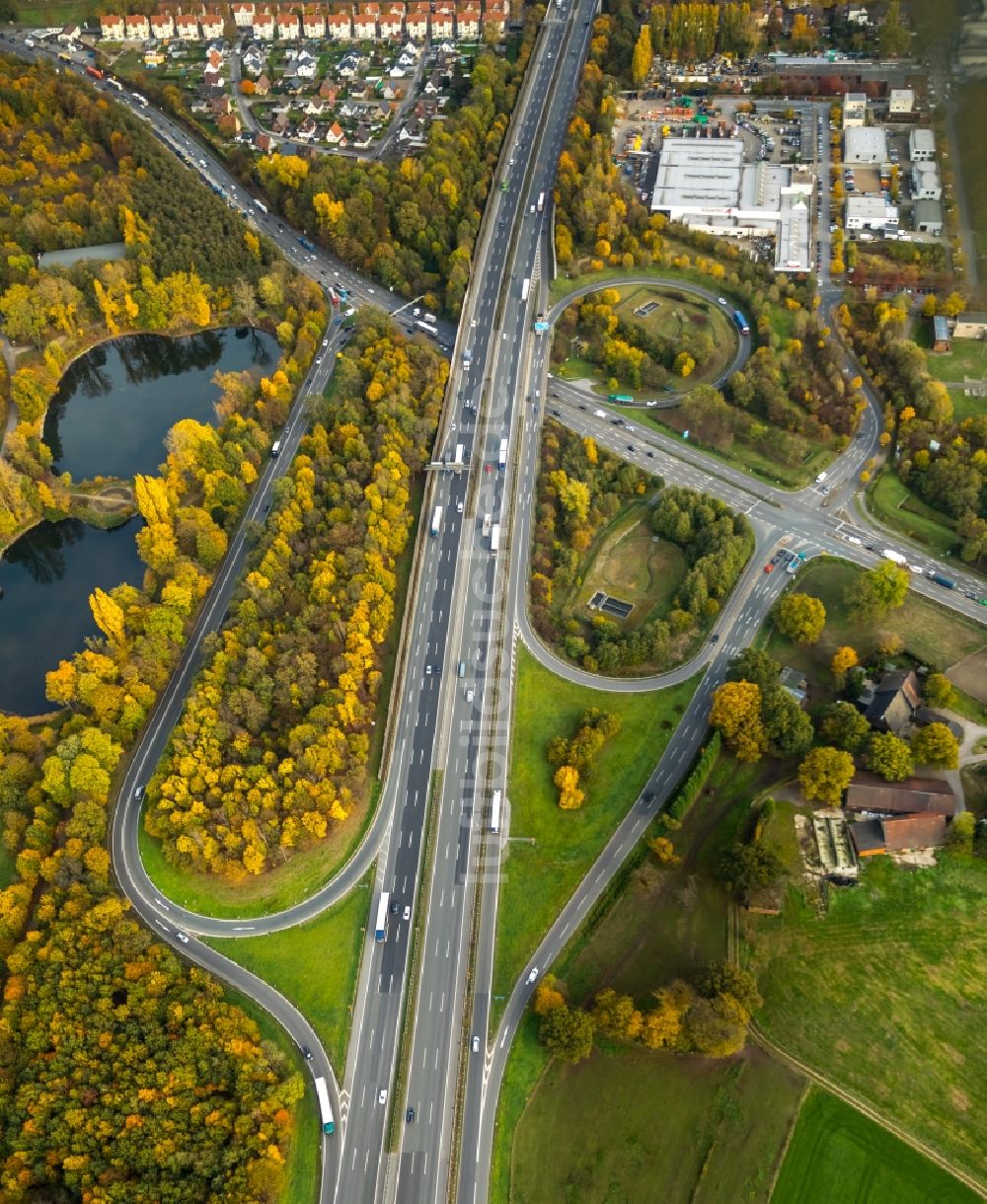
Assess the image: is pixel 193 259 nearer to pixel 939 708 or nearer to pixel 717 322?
pixel 717 322

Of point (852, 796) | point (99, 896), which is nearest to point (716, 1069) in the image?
point (852, 796)

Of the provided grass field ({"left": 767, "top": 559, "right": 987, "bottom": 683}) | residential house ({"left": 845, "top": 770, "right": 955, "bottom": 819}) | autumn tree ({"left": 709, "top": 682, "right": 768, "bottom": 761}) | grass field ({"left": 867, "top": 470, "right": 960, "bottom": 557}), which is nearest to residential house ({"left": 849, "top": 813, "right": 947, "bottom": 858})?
residential house ({"left": 845, "top": 770, "right": 955, "bottom": 819})

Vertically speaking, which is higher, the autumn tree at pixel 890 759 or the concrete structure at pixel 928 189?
the concrete structure at pixel 928 189

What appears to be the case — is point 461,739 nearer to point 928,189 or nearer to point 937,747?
point 937,747

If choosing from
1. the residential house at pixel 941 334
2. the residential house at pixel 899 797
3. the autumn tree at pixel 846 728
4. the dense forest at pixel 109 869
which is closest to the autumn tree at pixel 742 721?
the autumn tree at pixel 846 728

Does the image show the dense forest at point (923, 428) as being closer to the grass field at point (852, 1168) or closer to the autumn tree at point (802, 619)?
the autumn tree at point (802, 619)

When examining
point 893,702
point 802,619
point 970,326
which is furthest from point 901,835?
point 970,326

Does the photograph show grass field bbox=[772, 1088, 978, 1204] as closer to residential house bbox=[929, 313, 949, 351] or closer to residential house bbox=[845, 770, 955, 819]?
residential house bbox=[845, 770, 955, 819]
